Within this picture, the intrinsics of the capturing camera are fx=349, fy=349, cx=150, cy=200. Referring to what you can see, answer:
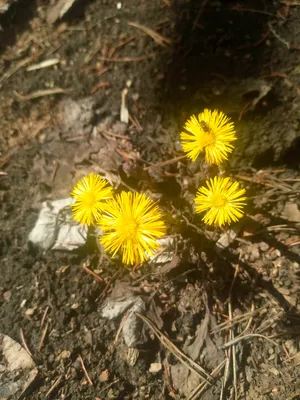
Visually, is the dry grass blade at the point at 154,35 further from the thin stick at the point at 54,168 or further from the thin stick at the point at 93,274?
the thin stick at the point at 93,274

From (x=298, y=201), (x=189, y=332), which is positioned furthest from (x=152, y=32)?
(x=189, y=332)

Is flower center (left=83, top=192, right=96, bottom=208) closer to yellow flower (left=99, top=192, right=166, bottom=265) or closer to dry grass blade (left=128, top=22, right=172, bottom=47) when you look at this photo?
yellow flower (left=99, top=192, right=166, bottom=265)

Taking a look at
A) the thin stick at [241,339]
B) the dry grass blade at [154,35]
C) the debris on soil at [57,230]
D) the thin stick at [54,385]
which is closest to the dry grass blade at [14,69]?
the dry grass blade at [154,35]

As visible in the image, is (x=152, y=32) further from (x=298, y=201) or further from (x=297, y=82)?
(x=298, y=201)

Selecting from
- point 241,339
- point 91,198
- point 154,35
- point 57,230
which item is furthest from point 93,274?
point 154,35

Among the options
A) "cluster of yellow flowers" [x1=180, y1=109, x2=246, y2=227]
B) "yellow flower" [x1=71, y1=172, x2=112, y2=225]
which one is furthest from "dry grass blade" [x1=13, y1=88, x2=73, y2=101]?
"cluster of yellow flowers" [x1=180, y1=109, x2=246, y2=227]
